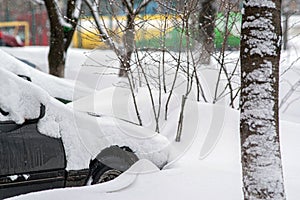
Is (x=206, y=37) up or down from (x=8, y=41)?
up

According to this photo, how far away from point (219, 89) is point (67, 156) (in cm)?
413

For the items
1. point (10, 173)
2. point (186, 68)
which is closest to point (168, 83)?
point (186, 68)

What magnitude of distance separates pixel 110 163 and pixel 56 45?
6122 mm

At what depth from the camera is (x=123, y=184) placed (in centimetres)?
404

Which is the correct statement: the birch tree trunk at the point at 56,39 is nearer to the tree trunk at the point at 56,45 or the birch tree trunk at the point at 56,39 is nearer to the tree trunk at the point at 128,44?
the tree trunk at the point at 56,45

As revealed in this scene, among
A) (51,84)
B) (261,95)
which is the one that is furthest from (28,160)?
(51,84)

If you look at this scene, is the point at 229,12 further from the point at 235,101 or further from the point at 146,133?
the point at 146,133

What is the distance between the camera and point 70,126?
4.41 metres

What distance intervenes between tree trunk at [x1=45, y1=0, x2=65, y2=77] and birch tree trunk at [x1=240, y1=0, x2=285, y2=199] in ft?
24.1

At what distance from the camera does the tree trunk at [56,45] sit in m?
10.2

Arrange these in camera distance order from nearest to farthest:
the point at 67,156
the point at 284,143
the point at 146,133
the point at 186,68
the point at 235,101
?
1. the point at 67,156
2. the point at 146,133
3. the point at 284,143
4. the point at 186,68
5. the point at 235,101

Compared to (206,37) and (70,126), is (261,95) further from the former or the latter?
(206,37)

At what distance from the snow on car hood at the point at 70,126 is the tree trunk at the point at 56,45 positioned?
5.70m

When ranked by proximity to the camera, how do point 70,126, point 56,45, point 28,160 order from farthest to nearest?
point 56,45 < point 70,126 < point 28,160
